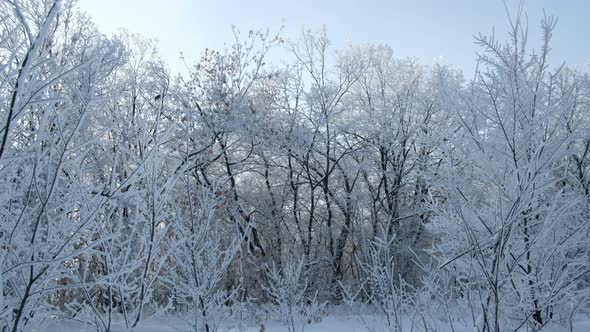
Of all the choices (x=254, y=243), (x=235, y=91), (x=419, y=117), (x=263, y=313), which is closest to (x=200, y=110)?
(x=235, y=91)

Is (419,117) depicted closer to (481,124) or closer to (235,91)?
(235,91)

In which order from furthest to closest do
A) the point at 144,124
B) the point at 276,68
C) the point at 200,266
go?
the point at 276,68, the point at 200,266, the point at 144,124

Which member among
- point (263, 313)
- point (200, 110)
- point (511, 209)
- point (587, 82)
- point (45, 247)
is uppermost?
point (587, 82)

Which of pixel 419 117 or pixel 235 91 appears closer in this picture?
pixel 235 91

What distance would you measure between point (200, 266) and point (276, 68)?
39.6 ft

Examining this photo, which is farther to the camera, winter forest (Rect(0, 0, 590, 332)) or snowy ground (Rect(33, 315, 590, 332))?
snowy ground (Rect(33, 315, 590, 332))

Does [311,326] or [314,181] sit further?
[314,181]

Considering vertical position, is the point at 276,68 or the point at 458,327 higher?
the point at 276,68

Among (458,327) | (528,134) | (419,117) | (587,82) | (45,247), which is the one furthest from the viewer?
(419,117)

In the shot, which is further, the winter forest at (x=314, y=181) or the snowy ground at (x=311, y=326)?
the snowy ground at (x=311, y=326)

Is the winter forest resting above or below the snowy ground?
above

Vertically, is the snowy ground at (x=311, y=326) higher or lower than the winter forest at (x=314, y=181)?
lower

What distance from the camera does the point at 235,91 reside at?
15.4 m

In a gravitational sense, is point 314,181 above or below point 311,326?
above
